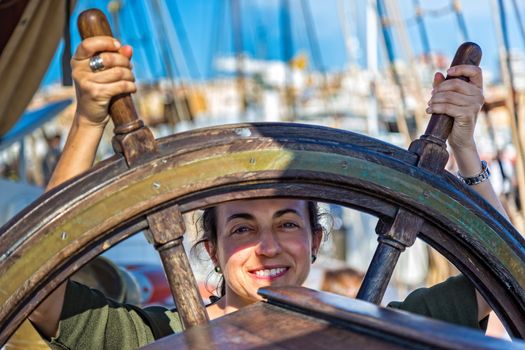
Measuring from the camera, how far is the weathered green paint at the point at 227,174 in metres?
1.28

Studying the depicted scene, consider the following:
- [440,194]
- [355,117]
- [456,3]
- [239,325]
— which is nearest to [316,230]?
[440,194]

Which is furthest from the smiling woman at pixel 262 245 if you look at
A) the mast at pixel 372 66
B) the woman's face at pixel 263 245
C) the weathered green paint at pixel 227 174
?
the mast at pixel 372 66

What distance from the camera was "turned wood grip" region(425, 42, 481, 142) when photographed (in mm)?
1521

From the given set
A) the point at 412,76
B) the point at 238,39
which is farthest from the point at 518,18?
the point at 238,39

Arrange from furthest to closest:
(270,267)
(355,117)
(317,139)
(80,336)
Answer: (355,117)
(270,267)
(80,336)
(317,139)

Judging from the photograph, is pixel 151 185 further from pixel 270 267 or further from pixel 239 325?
pixel 270 267

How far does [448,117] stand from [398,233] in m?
0.25

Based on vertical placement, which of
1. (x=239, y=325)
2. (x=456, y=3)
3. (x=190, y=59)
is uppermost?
(x=190, y=59)

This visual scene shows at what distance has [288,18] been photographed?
645 inches

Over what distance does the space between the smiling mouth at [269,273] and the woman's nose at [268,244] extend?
0.04 meters

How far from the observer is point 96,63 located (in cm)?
135

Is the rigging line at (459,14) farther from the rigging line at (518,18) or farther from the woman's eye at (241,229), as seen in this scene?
the woman's eye at (241,229)

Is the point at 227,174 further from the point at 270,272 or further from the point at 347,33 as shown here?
the point at 347,33

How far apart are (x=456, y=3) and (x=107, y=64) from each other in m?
7.92
